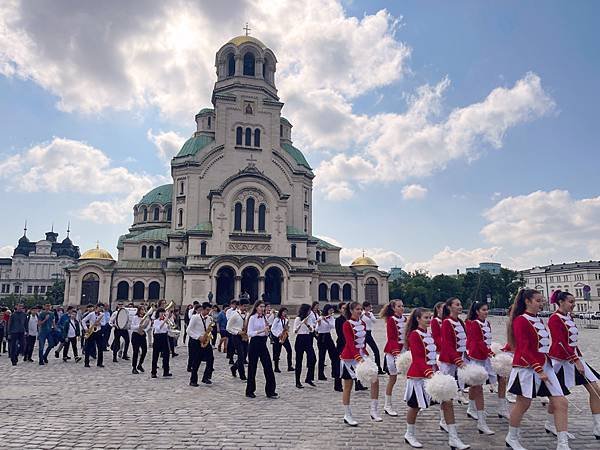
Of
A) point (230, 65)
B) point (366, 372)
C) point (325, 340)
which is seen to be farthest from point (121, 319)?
point (230, 65)

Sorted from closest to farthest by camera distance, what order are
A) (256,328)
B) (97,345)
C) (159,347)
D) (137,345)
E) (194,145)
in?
Answer: (256,328)
(159,347)
(137,345)
(97,345)
(194,145)

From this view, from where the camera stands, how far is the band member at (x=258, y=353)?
412 inches

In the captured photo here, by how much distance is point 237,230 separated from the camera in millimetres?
48375

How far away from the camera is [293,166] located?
55.7m

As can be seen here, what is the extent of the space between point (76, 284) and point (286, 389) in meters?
43.2

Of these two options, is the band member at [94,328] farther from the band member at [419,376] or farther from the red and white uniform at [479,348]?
the red and white uniform at [479,348]

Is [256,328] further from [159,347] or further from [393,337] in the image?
[159,347]

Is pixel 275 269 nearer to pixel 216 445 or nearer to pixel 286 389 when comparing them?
pixel 286 389

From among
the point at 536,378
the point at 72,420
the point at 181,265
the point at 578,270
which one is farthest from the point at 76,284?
the point at 578,270

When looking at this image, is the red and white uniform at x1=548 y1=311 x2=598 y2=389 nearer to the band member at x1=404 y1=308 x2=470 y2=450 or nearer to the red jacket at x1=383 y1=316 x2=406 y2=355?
the band member at x1=404 y1=308 x2=470 y2=450

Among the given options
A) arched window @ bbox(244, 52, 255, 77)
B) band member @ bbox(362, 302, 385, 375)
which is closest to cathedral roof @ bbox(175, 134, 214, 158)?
arched window @ bbox(244, 52, 255, 77)

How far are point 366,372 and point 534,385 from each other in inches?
99.2

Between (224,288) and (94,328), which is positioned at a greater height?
(224,288)

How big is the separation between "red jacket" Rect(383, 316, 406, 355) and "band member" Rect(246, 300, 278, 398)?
9.29ft
